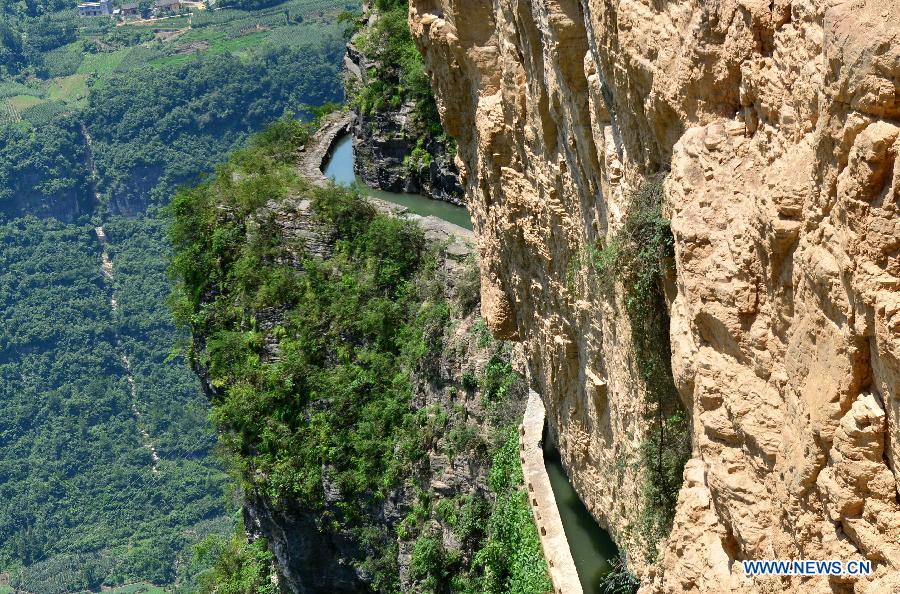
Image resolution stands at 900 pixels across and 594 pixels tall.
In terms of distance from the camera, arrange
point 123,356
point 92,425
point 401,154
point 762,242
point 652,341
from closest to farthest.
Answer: point 762,242 → point 652,341 → point 401,154 → point 92,425 → point 123,356

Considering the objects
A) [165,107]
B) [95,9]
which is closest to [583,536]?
[165,107]

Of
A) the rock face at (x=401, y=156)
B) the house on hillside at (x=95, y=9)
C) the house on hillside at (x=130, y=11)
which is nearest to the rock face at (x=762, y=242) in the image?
the rock face at (x=401, y=156)

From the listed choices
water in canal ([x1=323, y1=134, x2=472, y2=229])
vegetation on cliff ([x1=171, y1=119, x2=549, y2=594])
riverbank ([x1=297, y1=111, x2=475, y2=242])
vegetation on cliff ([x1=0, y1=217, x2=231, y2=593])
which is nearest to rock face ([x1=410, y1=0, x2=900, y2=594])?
vegetation on cliff ([x1=171, y1=119, x2=549, y2=594])

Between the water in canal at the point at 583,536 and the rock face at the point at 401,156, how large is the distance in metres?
13.0

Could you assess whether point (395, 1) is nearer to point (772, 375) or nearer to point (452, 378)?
point (452, 378)

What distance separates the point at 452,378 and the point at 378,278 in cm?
410

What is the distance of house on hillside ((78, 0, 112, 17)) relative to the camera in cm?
14388

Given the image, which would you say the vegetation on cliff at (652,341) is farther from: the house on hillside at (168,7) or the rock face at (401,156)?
the house on hillside at (168,7)

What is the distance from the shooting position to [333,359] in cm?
2669

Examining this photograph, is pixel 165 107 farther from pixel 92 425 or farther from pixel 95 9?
pixel 95 9

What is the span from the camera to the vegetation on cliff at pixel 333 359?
22.8 meters

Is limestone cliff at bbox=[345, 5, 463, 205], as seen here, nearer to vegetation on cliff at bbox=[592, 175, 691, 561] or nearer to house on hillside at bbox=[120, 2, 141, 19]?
vegetation on cliff at bbox=[592, 175, 691, 561]

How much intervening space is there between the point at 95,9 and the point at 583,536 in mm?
140192

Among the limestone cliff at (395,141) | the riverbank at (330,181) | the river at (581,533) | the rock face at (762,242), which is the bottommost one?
the river at (581,533)
